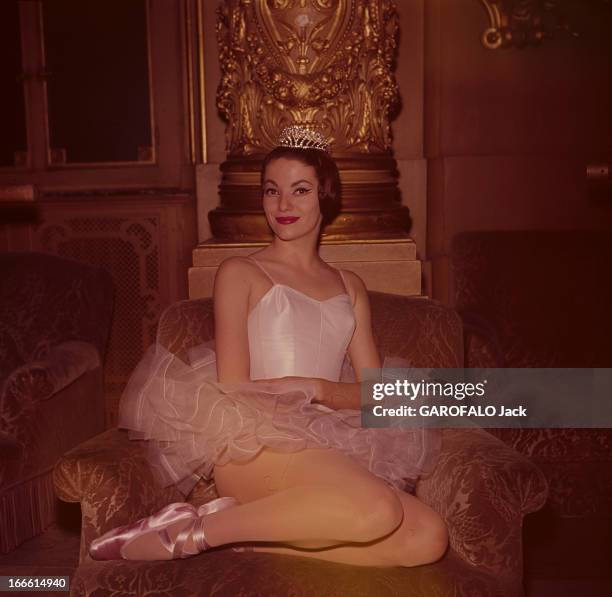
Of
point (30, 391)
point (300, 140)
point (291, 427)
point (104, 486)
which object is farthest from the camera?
point (30, 391)

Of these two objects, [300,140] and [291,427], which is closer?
[291,427]

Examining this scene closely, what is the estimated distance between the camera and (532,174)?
4172 mm

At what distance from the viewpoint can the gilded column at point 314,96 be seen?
10.3 feet

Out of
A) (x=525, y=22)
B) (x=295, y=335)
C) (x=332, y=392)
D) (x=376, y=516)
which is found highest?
(x=525, y=22)

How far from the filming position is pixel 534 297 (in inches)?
138

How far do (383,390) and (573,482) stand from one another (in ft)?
3.53

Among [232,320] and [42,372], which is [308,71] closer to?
[232,320]

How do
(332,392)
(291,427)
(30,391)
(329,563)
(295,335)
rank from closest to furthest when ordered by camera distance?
(329,563)
(291,427)
(332,392)
(295,335)
(30,391)

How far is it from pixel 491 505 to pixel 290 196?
108 centimetres

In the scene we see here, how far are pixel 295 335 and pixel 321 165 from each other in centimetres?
54

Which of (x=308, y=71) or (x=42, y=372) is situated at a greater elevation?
(x=308, y=71)

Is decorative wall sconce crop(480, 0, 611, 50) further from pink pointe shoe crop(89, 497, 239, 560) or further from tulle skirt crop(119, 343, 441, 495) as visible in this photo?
pink pointe shoe crop(89, 497, 239, 560)

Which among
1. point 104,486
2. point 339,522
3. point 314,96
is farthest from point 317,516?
point 314,96

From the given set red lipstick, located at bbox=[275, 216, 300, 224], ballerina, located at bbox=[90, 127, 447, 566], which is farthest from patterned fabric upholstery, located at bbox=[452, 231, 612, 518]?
red lipstick, located at bbox=[275, 216, 300, 224]
